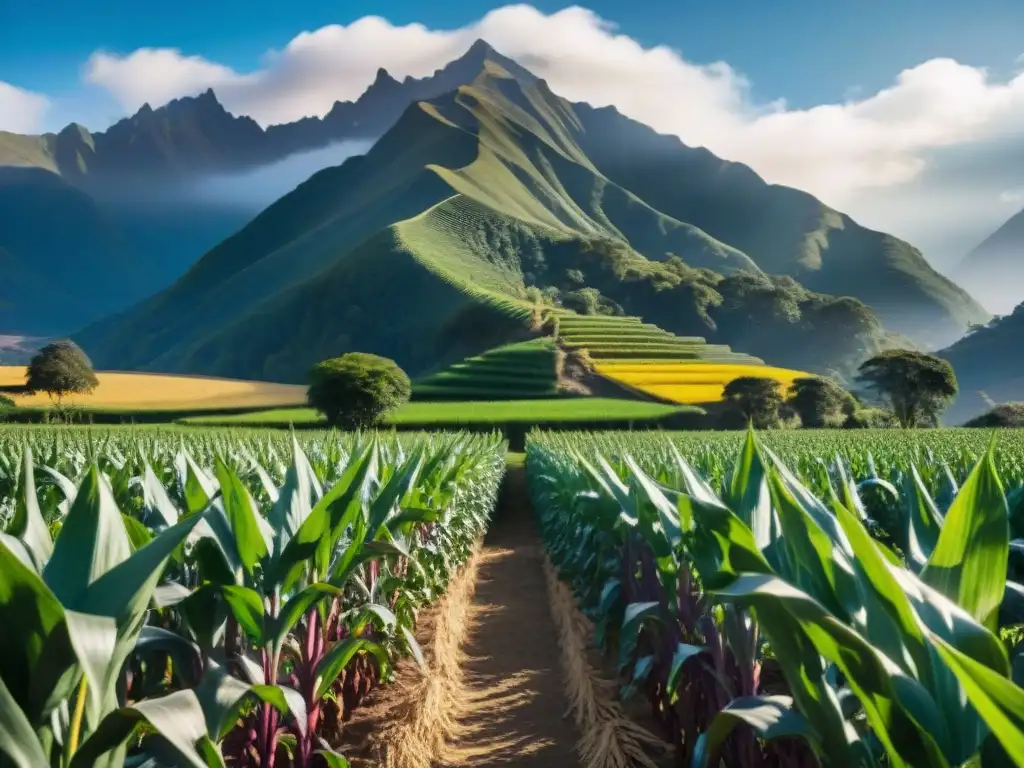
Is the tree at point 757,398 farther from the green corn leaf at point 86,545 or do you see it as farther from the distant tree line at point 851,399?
the green corn leaf at point 86,545

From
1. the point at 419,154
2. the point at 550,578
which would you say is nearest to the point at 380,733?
the point at 550,578

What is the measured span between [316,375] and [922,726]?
41410mm

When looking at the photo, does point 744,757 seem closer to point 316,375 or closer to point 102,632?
point 102,632

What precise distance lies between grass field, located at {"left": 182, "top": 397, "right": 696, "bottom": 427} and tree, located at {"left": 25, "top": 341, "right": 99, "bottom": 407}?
397 inches

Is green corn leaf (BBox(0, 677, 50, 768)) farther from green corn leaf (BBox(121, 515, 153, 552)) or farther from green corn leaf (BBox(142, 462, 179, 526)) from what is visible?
green corn leaf (BBox(142, 462, 179, 526))

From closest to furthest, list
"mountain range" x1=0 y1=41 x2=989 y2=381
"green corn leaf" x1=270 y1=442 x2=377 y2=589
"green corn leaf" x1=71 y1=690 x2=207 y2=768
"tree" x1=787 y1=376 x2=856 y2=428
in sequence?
"green corn leaf" x1=71 y1=690 x2=207 y2=768 < "green corn leaf" x1=270 y1=442 x2=377 y2=589 < "tree" x1=787 y1=376 x2=856 y2=428 < "mountain range" x1=0 y1=41 x2=989 y2=381

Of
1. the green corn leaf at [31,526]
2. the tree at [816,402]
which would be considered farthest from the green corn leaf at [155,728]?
the tree at [816,402]

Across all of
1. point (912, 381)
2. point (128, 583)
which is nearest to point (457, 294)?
point (912, 381)

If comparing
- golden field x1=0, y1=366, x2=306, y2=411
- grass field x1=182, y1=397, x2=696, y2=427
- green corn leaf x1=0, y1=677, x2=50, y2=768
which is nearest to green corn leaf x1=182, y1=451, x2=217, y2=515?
green corn leaf x1=0, y1=677, x2=50, y2=768

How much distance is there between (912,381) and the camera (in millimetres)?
51281

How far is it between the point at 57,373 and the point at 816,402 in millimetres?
49697

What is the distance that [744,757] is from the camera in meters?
2.35

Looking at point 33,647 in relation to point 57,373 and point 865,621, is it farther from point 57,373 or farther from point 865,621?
point 57,373

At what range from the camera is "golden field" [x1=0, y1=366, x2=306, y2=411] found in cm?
5600
